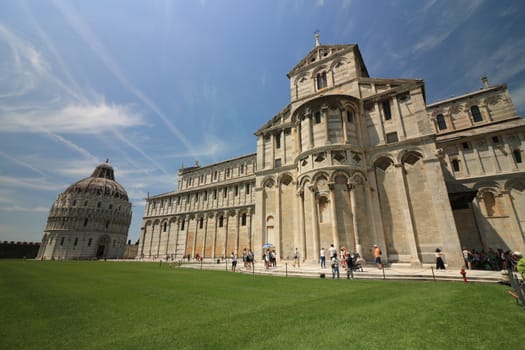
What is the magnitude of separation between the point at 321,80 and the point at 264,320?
82.2 feet

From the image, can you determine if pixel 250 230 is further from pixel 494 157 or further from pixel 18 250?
pixel 18 250

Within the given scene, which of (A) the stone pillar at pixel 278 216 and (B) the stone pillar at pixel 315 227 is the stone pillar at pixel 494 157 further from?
(A) the stone pillar at pixel 278 216

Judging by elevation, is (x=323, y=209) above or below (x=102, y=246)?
above

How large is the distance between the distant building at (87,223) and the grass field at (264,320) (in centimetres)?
7238

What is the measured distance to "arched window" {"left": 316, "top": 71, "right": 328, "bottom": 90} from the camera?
24.7 m

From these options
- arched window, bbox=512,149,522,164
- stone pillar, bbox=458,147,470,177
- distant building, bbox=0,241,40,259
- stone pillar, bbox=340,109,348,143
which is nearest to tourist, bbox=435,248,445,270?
stone pillar, bbox=340,109,348,143

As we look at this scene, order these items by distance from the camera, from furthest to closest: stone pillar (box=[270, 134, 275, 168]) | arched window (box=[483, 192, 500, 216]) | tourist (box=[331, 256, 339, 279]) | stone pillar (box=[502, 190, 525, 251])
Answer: stone pillar (box=[270, 134, 275, 168]) → arched window (box=[483, 192, 500, 216]) → stone pillar (box=[502, 190, 525, 251]) → tourist (box=[331, 256, 339, 279])

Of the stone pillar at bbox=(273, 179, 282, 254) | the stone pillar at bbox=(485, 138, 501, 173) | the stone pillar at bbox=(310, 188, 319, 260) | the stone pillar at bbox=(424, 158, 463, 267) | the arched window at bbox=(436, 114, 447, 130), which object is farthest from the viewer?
the arched window at bbox=(436, 114, 447, 130)

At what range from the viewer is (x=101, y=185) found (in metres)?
72.9

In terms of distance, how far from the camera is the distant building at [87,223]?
63031mm

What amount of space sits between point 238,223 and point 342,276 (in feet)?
91.6

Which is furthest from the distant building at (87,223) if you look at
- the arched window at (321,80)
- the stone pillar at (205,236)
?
the arched window at (321,80)

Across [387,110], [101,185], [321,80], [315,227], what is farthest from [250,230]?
[101,185]

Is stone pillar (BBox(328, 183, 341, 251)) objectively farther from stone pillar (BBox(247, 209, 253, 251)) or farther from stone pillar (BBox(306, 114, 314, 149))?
stone pillar (BBox(247, 209, 253, 251))
